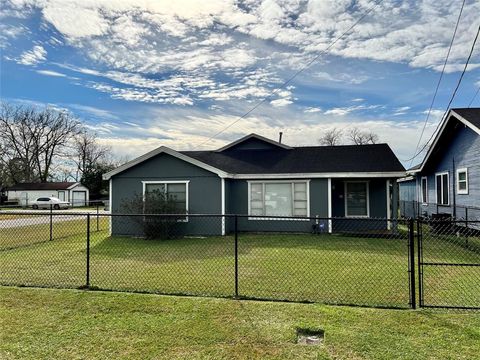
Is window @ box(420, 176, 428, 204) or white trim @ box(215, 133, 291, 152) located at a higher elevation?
white trim @ box(215, 133, 291, 152)

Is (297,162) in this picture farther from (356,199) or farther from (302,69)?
(302,69)

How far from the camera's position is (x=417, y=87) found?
59.7 ft

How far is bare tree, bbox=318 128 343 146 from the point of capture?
5449 centimetres

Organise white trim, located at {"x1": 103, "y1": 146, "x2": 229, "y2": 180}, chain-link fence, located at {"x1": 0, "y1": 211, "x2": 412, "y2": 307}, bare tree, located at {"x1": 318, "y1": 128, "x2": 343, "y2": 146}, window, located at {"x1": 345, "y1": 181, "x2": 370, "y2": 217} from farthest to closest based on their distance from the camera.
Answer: bare tree, located at {"x1": 318, "y1": 128, "x2": 343, "y2": 146}
window, located at {"x1": 345, "y1": 181, "x2": 370, "y2": 217}
white trim, located at {"x1": 103, "y1": 146, "x2": 229, "y2": 180}
chain-link fence, located at {"x1": 0, "y1": 211, "x2": 412, "y2": 307}

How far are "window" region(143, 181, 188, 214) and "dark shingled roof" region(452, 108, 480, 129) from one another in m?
11.1

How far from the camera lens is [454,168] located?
1563 centimetres

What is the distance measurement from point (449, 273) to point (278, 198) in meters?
8.52

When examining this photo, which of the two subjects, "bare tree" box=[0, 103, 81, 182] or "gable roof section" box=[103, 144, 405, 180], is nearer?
"gable roof section" box=[103, 144, 405, 180]

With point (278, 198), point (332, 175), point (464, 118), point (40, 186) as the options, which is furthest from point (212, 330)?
point (40, 186)

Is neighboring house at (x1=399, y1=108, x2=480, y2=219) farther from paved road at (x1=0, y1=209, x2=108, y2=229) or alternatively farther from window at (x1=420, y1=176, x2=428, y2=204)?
paved road at (x1=0, y1=209, x2=108, y2=229)

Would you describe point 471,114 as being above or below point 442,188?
above

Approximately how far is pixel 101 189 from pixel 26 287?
2046 inches

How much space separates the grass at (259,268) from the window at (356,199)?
3224mm

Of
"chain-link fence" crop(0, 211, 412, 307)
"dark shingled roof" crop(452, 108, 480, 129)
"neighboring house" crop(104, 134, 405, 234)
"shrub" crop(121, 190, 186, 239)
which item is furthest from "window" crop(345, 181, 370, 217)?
"shrub" crop(121, 190, 186, 239)
